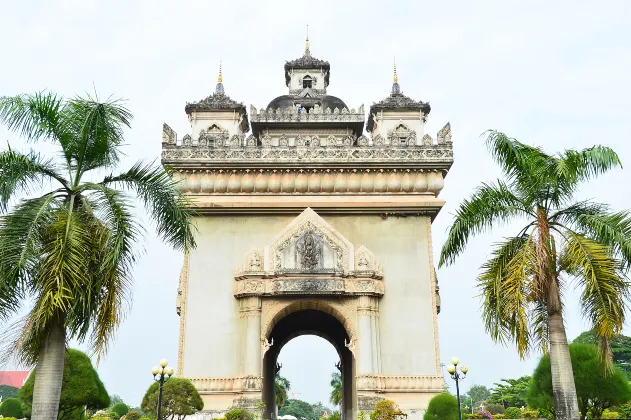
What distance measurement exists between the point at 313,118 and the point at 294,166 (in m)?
5.42

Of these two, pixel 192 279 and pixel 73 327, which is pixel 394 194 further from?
pixel 73 327

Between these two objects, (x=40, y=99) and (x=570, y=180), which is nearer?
(x=40, y=99)

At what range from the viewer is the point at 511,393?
52750 millimetres

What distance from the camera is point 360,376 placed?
Result: 1844 centimetres

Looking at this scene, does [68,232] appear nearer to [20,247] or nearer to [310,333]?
[20,247]

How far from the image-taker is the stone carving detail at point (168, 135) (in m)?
20.9

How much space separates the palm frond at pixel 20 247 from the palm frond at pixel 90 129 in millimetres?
1061

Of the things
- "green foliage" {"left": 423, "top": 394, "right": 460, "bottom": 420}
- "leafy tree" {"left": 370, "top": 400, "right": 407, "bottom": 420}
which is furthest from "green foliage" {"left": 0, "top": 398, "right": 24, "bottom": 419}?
"green foliage" {"left": 423, "top": 394, "right": 460, "bottom": 420}

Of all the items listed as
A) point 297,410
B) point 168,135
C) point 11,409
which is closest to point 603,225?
point 168,135

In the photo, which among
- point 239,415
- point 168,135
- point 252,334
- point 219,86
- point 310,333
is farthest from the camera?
point 219,86

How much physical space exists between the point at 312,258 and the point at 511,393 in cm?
3895

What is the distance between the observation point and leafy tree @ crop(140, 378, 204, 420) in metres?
16.9

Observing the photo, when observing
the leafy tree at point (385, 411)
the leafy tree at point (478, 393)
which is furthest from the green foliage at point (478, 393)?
the leafy tree at point (385, 411)

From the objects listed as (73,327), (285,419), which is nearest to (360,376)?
(73,327)
